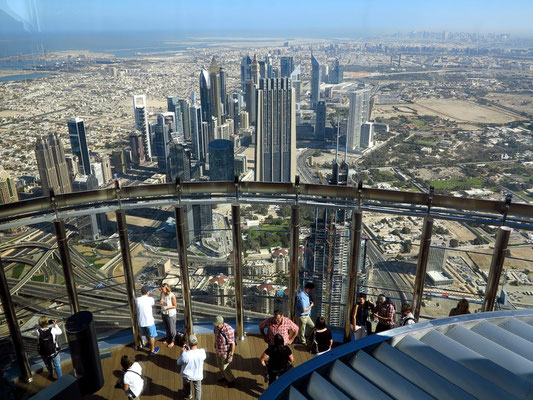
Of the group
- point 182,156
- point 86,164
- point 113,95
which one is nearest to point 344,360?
point 86,164

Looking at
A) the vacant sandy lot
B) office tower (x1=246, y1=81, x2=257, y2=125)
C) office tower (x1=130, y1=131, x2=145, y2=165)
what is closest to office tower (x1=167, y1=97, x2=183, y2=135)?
office tower (x1=130, y1=131, x2=145, y2=165)

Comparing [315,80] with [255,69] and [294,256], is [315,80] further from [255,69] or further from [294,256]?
[294,256]

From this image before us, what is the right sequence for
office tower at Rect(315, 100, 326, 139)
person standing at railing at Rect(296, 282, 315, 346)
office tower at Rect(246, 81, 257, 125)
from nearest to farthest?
person standing at railing at Rect(296, 282, 315, 346) → office tower at Rect(315, 100, 326, 139) → office tower at Rect(246, 81, 257, 125)

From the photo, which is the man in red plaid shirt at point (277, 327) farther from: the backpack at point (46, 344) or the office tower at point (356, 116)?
the office tower at point (356, 116)

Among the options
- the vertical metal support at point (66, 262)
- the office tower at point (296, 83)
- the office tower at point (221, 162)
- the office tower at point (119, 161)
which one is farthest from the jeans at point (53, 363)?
the office tower at point (296, 83)

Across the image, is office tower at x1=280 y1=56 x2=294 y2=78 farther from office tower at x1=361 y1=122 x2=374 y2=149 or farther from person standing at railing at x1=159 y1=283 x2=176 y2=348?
person standing at railing at x1=159 y1=283 x2=176 y2=348

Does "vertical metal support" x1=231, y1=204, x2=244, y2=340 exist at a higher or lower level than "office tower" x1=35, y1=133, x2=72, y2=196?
higher

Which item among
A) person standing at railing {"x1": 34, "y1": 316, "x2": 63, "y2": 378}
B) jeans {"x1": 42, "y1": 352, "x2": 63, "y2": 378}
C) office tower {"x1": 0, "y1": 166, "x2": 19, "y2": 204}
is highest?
person standing at railing {"x1": 34, "y1": 316, "x2": 63, "y2": 378}
